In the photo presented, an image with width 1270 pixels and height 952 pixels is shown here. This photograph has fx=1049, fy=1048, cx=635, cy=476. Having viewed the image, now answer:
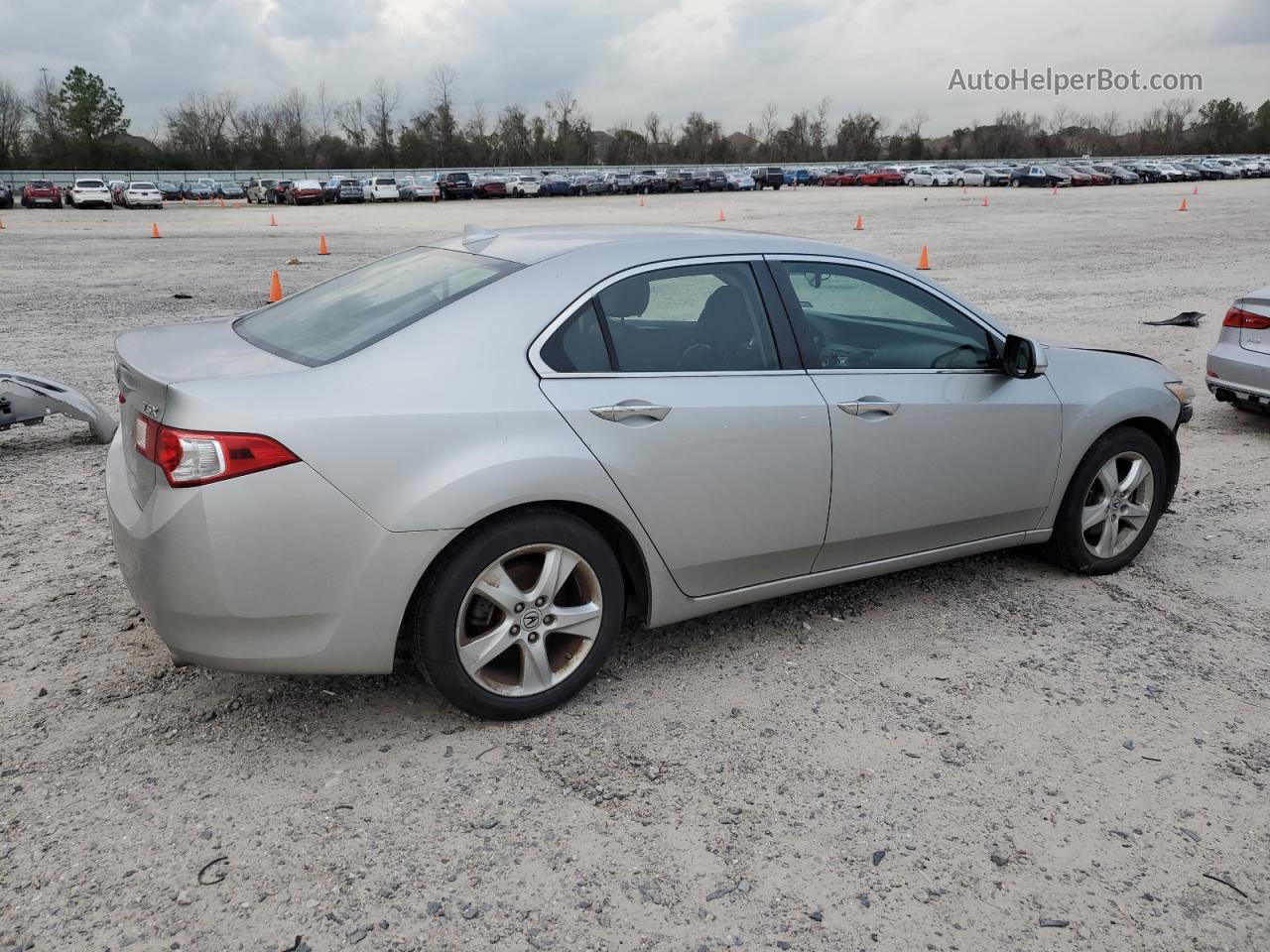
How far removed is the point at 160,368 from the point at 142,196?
55.9 m

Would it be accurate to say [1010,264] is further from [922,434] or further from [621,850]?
[621,850]

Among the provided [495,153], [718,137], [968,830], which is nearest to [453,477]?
[968,830]

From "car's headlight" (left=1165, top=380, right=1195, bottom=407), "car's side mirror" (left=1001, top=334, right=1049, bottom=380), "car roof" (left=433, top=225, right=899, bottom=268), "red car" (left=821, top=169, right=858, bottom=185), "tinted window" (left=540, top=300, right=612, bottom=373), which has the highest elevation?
"red car" (left=821, top=169, right=858, bottom=185)

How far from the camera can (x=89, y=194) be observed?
51062 millimetres

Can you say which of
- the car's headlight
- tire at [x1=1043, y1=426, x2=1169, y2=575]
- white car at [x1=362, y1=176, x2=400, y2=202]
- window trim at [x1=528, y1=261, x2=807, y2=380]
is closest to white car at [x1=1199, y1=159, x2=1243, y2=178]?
white car at [x1=362, y1=176, x2=400, y2=202]

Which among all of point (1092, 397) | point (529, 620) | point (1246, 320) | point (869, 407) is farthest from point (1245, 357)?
point (529, 620)

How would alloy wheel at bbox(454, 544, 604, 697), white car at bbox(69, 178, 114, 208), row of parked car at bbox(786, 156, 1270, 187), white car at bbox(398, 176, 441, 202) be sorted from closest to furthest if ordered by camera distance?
alloy wheel at bbox(454, 544, 604, 697) < white car at bbox(69, 178, 114, 208) < white car at bbox(398, 176, 441, 202) < row of parked car at bbox(786, 156, 1270, 187)

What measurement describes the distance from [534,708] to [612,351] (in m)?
1.25

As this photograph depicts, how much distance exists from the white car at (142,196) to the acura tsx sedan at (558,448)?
54.7 meters

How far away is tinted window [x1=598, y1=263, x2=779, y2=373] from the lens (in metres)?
3.69

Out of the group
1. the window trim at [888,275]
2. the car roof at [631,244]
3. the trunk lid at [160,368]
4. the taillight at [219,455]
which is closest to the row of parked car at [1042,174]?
the window trim at [888,275]

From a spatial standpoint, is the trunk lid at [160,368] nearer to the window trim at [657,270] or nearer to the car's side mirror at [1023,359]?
the window trim at [657,270]

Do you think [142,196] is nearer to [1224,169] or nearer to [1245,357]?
[1245,357]

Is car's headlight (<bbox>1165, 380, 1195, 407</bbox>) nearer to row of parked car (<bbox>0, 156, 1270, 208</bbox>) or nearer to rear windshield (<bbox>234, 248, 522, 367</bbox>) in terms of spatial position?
rear windshield (<bbox>234, 248, 522, 367</bbox>)
